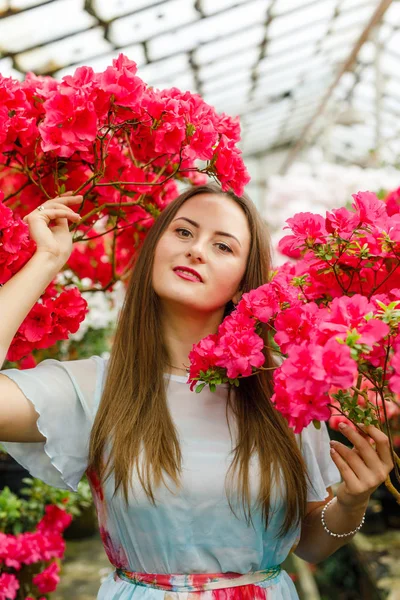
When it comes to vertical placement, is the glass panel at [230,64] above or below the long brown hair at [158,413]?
below

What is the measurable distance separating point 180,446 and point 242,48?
17.3 feet

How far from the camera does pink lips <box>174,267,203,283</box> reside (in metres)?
1.40

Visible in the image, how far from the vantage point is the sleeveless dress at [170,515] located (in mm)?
1254

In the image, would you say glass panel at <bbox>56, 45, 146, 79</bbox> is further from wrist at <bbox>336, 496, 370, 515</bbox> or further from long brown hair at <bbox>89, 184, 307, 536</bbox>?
wrist at <bbox>336, 496, 370, 515</bbox>

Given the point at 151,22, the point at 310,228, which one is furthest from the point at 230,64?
the point at 310,228

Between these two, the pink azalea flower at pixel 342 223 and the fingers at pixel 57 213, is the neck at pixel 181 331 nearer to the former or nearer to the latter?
the fingers at pixel 57 213

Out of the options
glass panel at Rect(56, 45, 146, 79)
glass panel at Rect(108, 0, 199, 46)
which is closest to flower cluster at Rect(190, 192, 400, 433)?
glass panel at Rect(108, 0, 199, 46)

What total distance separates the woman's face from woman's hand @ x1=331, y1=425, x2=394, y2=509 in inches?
16.7

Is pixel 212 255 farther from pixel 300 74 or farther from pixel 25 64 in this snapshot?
pixel 300 74

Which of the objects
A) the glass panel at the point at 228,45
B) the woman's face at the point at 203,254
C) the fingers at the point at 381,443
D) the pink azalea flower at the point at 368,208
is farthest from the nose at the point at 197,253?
the glass panel at the point at 228,45

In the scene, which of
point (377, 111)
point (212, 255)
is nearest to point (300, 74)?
point (377, 111)

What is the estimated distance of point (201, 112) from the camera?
50.4 inches

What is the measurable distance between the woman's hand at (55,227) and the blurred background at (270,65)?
4.57ft

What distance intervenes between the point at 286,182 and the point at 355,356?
518cm
